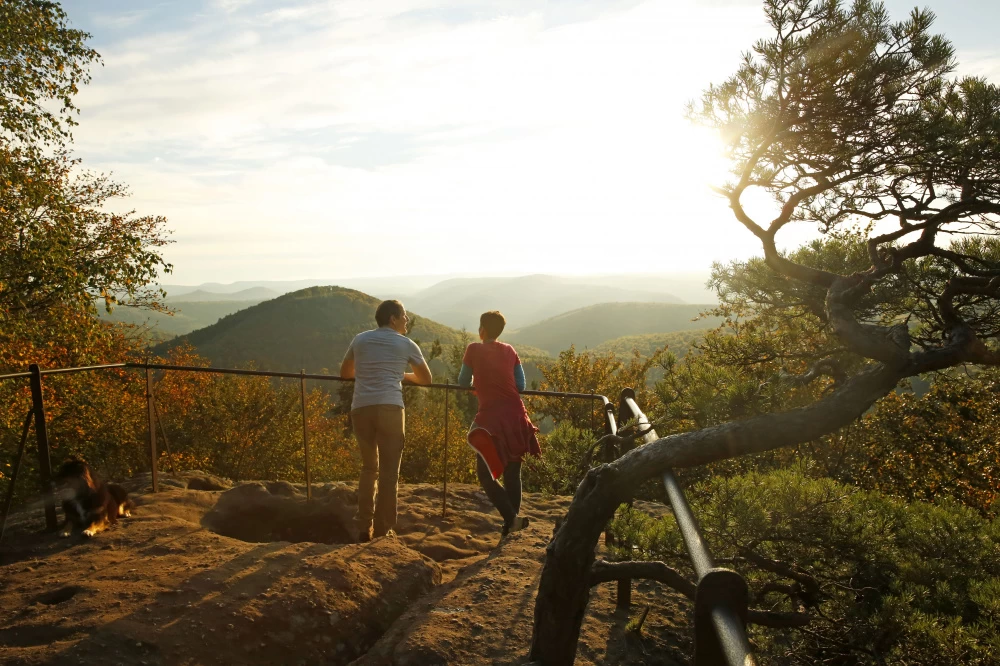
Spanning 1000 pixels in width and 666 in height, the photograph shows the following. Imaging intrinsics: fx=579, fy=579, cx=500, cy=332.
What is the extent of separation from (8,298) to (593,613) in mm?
12507

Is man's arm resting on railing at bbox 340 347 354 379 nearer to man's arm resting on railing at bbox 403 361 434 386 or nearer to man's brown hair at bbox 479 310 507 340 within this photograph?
man's arm resting on railing at bbox 403 361 434 386

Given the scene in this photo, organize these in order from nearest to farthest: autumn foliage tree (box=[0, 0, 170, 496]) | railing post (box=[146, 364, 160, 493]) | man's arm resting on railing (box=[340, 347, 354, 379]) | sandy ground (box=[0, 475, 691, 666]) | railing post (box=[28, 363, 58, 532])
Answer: sandy ground (box=[0, 475, 691, 666])
railing post (box=[28, 363, 58, 532])
man's arm resting on railing (box=[340, 347, 354, 379])
railing post (box=[146, 364, 160, 493])
autumn foliage tree (box=[0, 0, 170, 496])

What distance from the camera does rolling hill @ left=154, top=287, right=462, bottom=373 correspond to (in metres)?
87.9

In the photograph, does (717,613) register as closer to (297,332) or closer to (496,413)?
(496,413)

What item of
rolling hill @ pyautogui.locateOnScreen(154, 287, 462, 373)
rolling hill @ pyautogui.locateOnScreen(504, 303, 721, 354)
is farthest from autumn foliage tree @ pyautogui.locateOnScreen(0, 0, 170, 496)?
rolling hill @ pyautogui.locateOnScreen(504, 303, 721, 354)

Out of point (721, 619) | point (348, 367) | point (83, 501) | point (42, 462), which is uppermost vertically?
point (348, 367)

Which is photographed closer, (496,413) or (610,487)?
(610,487)

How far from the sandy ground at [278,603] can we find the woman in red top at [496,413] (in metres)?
0.60

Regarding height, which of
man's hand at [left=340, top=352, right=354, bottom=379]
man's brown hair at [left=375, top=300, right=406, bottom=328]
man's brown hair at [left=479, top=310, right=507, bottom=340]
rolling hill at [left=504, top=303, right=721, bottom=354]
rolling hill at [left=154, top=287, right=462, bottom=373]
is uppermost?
man's brown hair at [left=375, top=300, right=406, bottom=328]

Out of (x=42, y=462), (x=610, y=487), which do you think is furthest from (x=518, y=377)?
(x=42, y=462)

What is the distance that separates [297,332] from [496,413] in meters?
101

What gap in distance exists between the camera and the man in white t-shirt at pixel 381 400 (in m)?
4.51

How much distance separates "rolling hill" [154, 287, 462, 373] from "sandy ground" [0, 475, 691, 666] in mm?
77194

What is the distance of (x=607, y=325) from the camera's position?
169 metres
